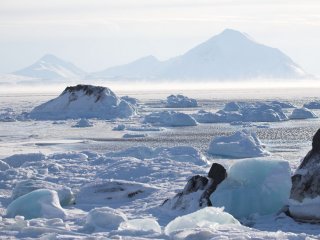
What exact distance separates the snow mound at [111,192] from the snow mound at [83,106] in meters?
29.7

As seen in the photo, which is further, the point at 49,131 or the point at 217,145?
the point at 49,131

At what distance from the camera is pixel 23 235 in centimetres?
814

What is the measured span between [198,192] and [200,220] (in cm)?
256

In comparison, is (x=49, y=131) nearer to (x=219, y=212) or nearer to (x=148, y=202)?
(x=148, y=202)

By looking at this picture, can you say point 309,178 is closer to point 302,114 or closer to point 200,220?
point 200,220

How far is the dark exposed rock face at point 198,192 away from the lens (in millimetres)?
10898

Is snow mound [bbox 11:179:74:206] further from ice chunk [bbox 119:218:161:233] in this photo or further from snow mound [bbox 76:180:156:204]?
ice chunk [bbox 119:218:161:233]

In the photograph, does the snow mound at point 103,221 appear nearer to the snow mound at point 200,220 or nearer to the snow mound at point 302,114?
the snow mound at point 200,220

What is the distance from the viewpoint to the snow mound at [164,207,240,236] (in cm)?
827

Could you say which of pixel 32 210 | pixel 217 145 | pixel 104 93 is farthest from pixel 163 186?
pixel 104 93

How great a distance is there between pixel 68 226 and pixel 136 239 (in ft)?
4.77

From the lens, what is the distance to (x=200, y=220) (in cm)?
859

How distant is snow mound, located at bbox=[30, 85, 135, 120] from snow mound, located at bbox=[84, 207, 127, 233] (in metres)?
33.6

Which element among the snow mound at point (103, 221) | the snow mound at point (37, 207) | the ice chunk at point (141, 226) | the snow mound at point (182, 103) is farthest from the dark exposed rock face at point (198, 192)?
the snow mound at point (182, 103)
